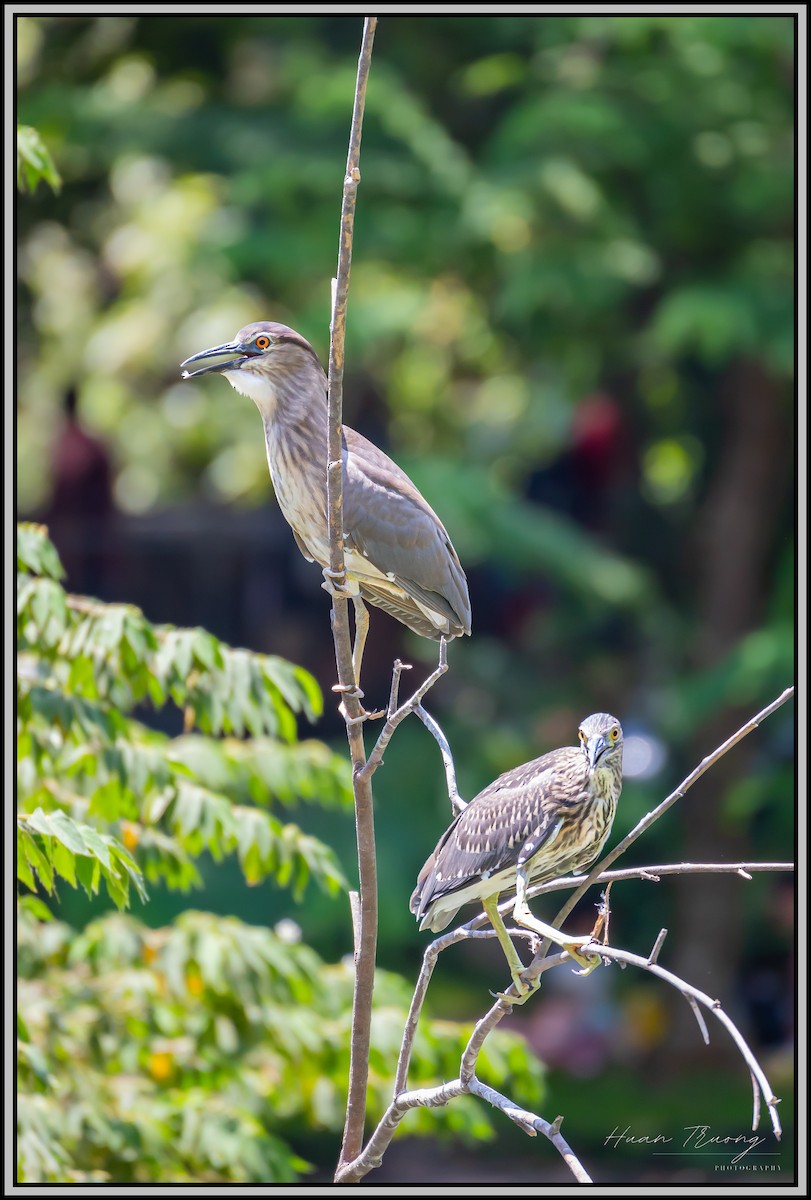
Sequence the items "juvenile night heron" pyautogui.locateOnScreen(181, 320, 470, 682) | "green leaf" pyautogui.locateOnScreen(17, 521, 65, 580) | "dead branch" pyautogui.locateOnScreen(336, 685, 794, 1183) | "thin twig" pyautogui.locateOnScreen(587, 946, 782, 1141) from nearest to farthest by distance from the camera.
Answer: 1. "thin twig" pyautogui.locateOnScreen(587, 946, 782, 1141)
2. "dead branch" pyautogui.locateOnScreen(336, 685, 794, 1183)
3. "juvenile night heron" pyautogui.locateOnScreen(181, 320, 470, 682)
4. "green leaf" pyautogui.locateOnScreen(17, 521, 65, 580)

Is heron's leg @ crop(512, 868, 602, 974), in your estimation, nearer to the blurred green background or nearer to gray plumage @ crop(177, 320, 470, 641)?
gray plumage @ crop(177, 320, 470, 641)

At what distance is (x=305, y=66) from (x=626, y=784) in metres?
3.89

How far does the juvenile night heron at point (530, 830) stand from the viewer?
7.74ft

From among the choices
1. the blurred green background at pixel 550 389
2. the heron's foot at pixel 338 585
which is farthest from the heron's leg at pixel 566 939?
the blurred green background at pixel 550 389

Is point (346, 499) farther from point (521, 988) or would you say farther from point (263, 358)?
point (521, 988)

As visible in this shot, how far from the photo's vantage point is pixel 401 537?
9.21ft

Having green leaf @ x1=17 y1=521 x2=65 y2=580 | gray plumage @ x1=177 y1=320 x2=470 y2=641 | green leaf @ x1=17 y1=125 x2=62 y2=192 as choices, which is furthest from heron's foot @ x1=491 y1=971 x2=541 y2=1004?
green leaf @ x1=17 y1=125 x2=62 y2=192

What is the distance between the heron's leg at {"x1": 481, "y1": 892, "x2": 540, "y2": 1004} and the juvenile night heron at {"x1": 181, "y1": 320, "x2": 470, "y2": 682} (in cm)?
53

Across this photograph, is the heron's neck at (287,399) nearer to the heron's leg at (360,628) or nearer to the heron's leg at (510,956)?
the heron's leg at (360,628)

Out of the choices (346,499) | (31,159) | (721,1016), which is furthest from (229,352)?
(721,1016)

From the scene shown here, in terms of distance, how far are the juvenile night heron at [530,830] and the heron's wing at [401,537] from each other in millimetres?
385

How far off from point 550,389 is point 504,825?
5742 mm

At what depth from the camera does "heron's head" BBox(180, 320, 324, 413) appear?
267cm

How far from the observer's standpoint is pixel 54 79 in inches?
309
